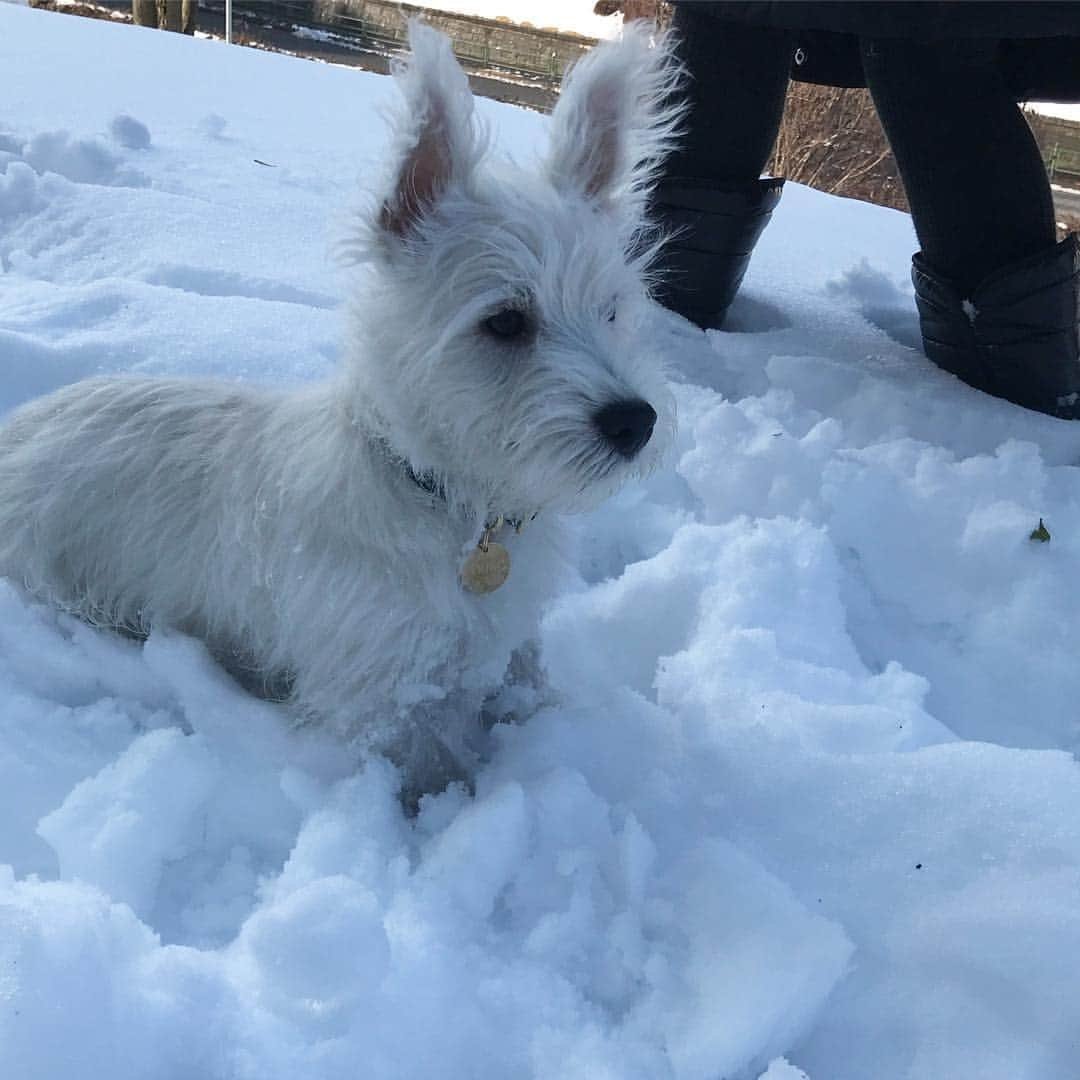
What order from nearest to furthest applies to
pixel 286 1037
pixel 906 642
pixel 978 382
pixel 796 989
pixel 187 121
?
pixel 286 1037 < pixel 796 989 < pixel 906 642 < pixel 978 382 < pixel 187 121

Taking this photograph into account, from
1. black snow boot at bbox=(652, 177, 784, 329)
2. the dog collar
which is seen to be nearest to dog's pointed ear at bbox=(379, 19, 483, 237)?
the dog collar

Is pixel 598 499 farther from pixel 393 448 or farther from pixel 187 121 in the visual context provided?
pixel 187 121

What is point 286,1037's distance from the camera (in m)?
1.33

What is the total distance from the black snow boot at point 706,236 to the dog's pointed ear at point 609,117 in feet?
5.49

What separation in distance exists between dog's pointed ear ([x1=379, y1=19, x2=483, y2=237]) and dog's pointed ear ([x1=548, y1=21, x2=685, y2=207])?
0.25 metres

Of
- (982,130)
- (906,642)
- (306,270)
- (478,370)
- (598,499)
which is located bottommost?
(906,642)

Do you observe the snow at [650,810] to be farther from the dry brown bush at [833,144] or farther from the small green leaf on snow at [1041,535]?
the dry brown bush at [833,144]

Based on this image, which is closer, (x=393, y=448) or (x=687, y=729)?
(x=393, y=448)

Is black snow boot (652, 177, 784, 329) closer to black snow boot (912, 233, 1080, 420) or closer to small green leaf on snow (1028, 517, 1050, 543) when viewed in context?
black snow boot (912, 233, 1080, 420)

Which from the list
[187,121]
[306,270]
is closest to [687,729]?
[306,270]

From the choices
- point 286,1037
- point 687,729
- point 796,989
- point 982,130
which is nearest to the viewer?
point 286,1037

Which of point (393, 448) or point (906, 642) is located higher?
point (393, 448)

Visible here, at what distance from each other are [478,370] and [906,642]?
4.70 feet

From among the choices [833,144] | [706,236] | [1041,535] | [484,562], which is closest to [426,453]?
[484,562]
